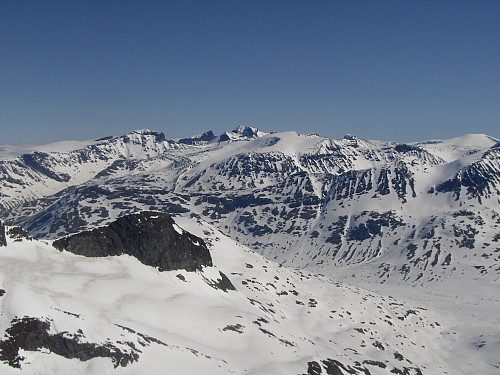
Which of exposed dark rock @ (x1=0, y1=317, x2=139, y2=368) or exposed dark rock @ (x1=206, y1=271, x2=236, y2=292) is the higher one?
exposed dark rock @ (x1=206, y1=271, x2=236, y2=292)

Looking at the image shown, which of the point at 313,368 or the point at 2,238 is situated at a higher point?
the point at 2,238

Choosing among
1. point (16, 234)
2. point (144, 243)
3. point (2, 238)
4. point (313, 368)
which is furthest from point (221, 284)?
point (2, 238)

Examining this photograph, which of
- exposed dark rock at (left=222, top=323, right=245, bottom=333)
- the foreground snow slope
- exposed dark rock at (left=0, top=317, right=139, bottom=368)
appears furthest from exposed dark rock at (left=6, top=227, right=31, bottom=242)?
exposed dark rock at (left=222, top=323, right=245, bottom=333)

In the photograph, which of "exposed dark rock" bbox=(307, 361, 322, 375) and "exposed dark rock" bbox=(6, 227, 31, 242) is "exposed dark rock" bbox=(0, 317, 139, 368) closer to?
"exposed dark rock" bbox=(307, 361, 322, 375)

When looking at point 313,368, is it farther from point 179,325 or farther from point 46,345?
point 46,345

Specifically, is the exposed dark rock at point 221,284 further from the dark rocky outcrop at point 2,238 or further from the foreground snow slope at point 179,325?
the dark rocky outcrop at point 2,238

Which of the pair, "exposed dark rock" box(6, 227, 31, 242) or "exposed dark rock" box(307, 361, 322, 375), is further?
"exposed dark rock" box(6, 227, 31, 242)
